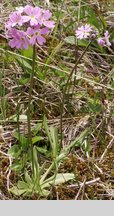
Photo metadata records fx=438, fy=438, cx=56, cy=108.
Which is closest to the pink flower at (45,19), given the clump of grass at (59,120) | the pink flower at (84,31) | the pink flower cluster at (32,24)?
the pink flower cluster at (32,24)

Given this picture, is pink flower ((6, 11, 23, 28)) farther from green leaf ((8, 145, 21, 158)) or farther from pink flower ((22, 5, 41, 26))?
green leaf ((8, 145, 21, 158))

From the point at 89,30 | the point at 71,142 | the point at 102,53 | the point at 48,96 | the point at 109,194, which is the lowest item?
the point at 109,194

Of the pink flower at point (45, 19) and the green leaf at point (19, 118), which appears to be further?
the green leaf at point (19, 118)

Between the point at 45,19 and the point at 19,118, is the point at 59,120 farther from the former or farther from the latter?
the point at 45,19

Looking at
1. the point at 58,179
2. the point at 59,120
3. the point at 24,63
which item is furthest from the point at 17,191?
the point at 24,63

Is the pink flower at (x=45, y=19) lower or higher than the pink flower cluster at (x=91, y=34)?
higher

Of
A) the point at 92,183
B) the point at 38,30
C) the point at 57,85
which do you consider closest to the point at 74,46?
the point at 57,85

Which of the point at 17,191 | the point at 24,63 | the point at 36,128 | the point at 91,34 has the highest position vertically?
the point at 91,34

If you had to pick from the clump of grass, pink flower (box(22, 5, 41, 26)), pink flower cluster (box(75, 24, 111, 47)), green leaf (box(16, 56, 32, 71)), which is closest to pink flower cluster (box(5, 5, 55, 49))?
pink flower (box(22, 5, 41, 26))

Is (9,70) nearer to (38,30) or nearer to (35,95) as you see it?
(35,95)

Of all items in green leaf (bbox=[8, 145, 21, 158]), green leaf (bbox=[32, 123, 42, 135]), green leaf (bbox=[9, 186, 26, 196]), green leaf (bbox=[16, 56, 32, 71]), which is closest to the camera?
green leaf (bbox=[9, 186, 26, 196])

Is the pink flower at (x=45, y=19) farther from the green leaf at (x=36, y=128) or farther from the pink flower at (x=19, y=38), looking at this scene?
→ the green leaf at (x=36, y=128)
